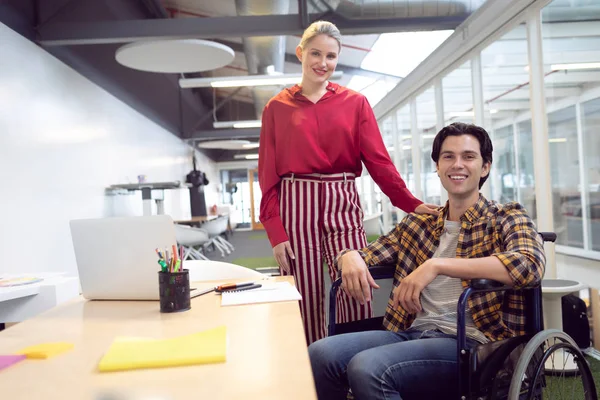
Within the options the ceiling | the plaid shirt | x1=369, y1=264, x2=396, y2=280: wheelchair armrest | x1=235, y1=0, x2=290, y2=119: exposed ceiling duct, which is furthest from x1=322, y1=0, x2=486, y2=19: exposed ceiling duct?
x1=369, y1=264, x2=396, y2=280: wheelchair armrest

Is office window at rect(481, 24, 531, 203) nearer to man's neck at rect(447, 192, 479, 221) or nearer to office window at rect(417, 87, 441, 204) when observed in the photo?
office window at rect(417, 87, 441, 204)

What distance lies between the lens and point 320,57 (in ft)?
6.53

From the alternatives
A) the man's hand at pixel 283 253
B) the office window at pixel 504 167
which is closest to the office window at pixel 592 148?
the office window at pixel 504 167

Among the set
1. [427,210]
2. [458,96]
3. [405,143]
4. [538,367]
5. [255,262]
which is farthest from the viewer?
[405,143]

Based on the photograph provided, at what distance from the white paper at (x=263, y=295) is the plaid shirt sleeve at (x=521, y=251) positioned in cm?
60

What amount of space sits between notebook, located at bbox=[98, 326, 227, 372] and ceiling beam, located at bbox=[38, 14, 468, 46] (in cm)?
408

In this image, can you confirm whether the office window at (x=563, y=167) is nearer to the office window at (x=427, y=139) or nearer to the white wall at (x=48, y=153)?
the office window at (x=427, y=139)

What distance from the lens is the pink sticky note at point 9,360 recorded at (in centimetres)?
98

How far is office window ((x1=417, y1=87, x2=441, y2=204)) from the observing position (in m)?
7.98

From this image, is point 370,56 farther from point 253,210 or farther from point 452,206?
point 253,210

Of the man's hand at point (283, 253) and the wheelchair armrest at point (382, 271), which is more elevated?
the man's hand at point (283, 253)

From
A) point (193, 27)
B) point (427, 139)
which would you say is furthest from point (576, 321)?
point (427, 139)

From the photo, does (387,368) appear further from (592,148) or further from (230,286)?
(592,148)

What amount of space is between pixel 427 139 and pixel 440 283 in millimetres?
7071
